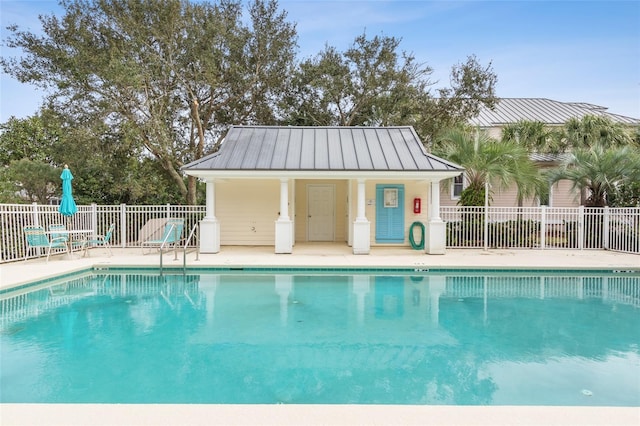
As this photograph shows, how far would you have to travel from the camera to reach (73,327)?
5930 millimetres

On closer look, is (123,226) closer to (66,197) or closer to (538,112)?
(66,197)

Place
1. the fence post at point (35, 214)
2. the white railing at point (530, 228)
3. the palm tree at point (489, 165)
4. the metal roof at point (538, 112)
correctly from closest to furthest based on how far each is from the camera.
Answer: the fence post at point (35, 214) → the palm tree at point (489, 165) → the white railing at point (530, 228) → the metal roof at point (538, 112)

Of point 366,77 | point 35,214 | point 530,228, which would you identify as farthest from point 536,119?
point 35,214

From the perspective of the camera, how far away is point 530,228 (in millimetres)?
14516

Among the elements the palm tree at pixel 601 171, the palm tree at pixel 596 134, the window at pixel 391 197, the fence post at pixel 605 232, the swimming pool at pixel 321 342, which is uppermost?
the palm tree at pixel 596 134

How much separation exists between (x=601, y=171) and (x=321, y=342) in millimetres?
14027

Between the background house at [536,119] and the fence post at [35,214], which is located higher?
the background house at [536,119]

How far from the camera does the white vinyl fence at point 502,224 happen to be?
551 inches

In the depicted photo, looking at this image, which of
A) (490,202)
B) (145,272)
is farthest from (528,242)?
(145,272)

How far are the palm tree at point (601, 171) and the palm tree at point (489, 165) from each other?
153cm

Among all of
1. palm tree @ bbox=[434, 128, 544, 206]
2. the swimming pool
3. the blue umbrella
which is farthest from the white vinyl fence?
the swimming pool

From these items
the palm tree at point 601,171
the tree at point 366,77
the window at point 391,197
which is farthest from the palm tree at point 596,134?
the window at point 391,197

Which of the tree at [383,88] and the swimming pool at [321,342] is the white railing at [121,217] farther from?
the tree at [383,88]

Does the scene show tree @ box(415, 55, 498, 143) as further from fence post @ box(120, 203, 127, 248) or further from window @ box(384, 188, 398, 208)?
fence post @ box(120, 203, 127, 248)
